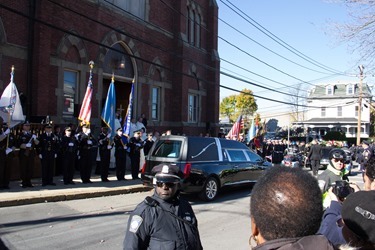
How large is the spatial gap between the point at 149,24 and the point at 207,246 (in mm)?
16689

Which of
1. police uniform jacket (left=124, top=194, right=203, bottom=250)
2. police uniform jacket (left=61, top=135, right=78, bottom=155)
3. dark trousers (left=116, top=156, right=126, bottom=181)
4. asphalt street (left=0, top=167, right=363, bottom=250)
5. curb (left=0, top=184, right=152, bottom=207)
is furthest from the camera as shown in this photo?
dark trousers (left=116, top=156, right=126, bottom=181)

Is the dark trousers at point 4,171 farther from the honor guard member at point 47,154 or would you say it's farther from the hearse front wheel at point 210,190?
the hearse front wheel at point 210,190

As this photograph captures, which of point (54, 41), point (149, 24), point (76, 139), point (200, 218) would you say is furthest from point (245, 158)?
point (149, 24)

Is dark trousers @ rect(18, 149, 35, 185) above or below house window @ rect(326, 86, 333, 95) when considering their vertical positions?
below

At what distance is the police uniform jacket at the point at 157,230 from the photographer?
283cm

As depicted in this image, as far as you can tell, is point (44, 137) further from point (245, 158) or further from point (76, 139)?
point (245, 158)

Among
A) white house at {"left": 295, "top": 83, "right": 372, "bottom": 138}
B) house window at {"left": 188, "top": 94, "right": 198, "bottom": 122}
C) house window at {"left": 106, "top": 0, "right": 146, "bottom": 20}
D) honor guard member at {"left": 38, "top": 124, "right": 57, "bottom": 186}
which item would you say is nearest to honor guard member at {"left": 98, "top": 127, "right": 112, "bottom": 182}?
honor guard member at {"left": 38, "top": 124, "right": 57, "bottom": 186}

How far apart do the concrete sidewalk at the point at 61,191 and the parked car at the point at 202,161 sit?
1384 millimetres

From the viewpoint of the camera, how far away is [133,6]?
65.9 feet

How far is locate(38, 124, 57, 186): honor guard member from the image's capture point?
10.8 metres

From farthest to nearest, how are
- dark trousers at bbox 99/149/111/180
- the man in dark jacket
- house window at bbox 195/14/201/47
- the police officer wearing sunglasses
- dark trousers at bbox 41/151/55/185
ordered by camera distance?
house window at bbox 195/14/201/47 < the man in dark jacket < dark trousers at bbox 99/149/111/180 < dark trousers at bbox 41/151/55/185 < the police officer wearing sunglasses

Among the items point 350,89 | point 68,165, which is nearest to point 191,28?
point 68,165

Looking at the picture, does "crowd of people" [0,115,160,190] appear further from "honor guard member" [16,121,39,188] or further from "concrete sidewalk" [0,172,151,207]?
"concrete sidewalk" [0,172,151,207]

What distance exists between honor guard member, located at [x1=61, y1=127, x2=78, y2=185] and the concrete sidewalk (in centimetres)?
29
